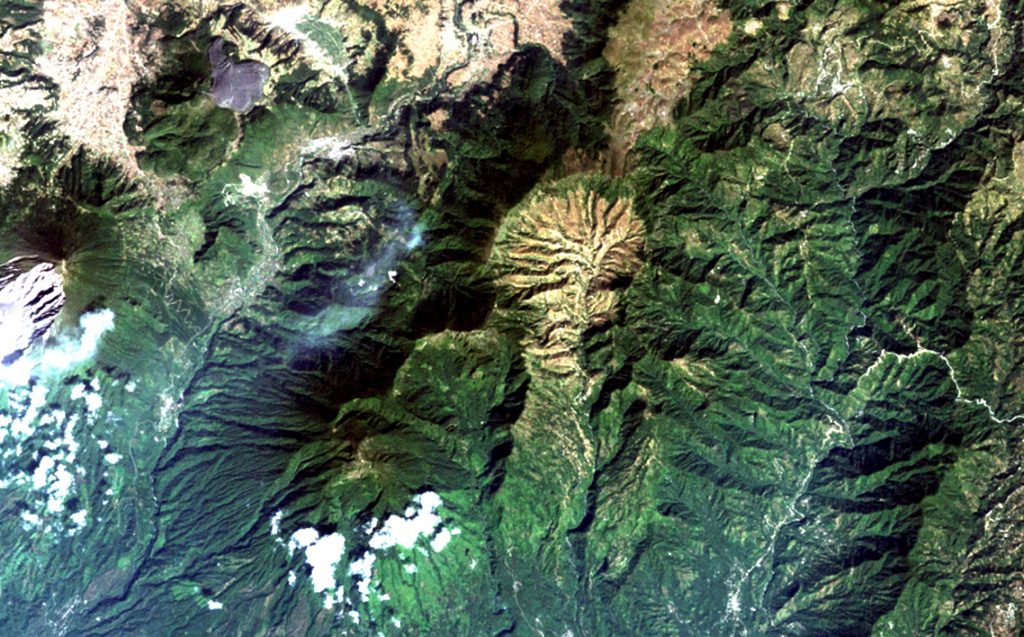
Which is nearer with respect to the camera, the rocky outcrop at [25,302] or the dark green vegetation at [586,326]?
the dark green vegetation at [586,326]

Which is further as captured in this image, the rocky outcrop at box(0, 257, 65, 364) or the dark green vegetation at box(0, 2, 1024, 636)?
the rocky outcrop at box(0, 257, 65, 364)

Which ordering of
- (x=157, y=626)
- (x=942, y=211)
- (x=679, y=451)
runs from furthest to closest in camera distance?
(x=157, y=626) < (x=679, y=451) < (x=942, y=211)

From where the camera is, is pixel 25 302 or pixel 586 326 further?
pixel 25 302

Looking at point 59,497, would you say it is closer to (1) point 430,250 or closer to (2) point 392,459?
(2) point 392,459

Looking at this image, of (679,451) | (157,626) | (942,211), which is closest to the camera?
(942,211)

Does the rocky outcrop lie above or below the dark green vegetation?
below

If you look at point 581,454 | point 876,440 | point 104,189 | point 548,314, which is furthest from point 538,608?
point 104,189

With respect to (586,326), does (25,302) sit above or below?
below

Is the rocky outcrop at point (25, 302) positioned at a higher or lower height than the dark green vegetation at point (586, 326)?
lower
